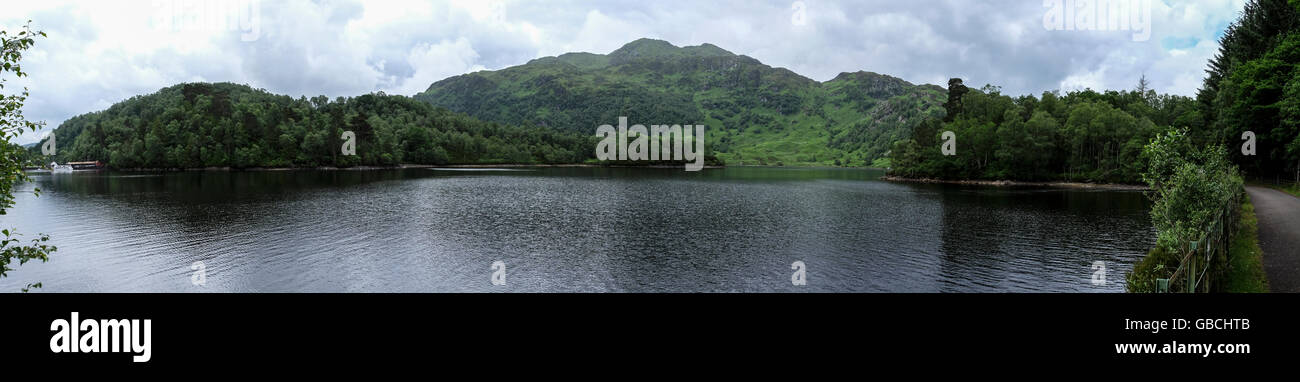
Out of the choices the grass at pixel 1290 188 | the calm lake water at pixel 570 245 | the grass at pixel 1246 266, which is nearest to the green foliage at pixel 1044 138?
the grass at pixel 1290 188

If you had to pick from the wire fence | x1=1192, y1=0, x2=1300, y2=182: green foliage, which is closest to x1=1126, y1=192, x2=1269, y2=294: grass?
the wire fence

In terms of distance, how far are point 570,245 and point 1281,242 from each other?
125 feet

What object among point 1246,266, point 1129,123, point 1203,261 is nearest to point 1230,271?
point 1246,266

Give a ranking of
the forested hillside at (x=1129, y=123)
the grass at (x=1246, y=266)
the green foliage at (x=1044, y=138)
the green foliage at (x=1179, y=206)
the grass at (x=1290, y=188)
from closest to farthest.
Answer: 1. the grass at (x=1246, y=266)
2. the green foliage at (x=1179, y=206)
3. the grass at (x=1290, y=188)
4. the forested hillside at (x=1129, y=123)
5. the green foliage at (x=1044, y=138)

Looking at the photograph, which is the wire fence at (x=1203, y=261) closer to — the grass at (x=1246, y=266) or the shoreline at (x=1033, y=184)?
the grass at (x=1246, y=266)

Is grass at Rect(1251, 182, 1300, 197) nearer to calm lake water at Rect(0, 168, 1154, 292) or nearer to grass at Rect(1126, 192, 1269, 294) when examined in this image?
calm lake water at Rect(0, 168, 1154, 292)

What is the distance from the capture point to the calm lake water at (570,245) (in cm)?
3116

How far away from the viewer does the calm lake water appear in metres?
31.2

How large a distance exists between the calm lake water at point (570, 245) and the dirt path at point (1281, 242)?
6.26 metres

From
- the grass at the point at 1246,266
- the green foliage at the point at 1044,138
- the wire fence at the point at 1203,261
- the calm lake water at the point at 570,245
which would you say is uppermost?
the green foliage at the point at 1044,138

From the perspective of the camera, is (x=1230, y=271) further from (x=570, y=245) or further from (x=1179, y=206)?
(x=570, y=245)
